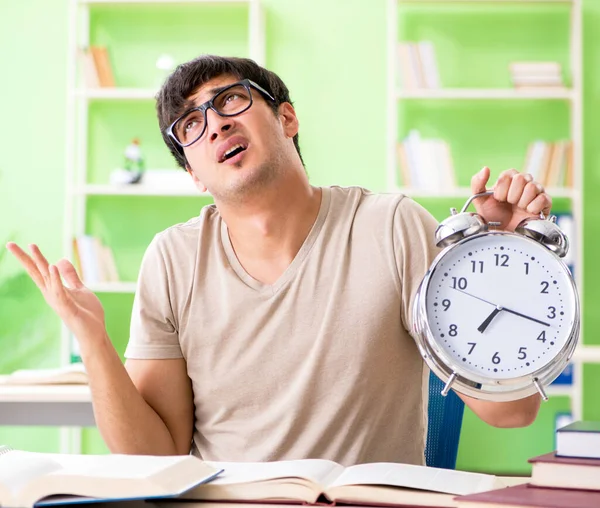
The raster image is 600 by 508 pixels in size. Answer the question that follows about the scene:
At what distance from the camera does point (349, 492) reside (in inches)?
39.8

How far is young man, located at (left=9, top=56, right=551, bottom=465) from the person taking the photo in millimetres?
1596

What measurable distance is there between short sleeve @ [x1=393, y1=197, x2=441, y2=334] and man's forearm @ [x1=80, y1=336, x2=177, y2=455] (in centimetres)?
50

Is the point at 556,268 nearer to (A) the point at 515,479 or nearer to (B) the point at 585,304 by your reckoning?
(A) the point at 515,479

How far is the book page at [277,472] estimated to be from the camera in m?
1.03

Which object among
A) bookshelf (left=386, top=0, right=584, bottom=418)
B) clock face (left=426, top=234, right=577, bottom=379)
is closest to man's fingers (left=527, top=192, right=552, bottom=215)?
clock face (left=426, top=234, right=577, bottom=379)

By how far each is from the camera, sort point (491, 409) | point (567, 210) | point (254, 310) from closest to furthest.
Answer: point (491, 409) → point (254, 310) → point (567, 210)

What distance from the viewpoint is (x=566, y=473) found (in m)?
0.97

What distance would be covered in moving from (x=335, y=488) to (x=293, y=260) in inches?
29.3

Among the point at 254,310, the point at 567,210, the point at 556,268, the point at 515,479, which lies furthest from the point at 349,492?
the point at 567,210

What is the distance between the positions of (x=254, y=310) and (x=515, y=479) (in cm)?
65

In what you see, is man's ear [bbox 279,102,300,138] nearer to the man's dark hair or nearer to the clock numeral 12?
the man's dark hair

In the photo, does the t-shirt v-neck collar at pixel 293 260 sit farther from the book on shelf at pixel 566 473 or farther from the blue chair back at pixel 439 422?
the book on shelf at pixel 566 473

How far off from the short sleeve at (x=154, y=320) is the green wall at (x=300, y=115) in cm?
283

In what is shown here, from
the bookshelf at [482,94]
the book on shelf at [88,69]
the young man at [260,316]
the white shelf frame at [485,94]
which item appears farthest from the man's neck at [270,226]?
the book on shelf at [88,69]
